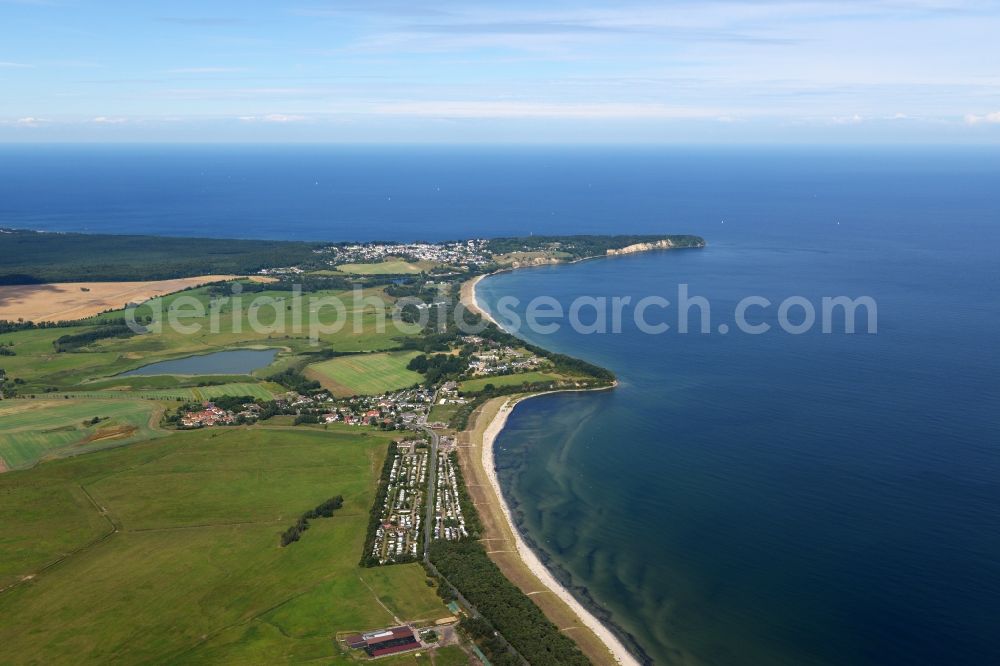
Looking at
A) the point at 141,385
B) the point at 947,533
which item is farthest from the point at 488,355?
the point at 947,533

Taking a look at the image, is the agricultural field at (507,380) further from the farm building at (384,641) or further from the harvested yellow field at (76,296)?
the harvested yellow field at (76,296)

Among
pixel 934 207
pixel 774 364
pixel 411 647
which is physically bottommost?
pixel 411 647

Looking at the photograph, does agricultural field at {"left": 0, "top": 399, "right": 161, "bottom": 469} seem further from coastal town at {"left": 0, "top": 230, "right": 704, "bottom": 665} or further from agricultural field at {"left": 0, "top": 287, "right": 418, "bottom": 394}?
agricultural field at {"left": 0, "top": 287, "right": 418, "bottom": 394}

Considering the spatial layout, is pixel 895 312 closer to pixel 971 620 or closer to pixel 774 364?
pixel 774 364

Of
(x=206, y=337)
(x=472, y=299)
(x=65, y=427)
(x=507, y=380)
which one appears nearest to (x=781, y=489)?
(x=507, y=380)

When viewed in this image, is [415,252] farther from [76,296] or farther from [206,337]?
[206,337]

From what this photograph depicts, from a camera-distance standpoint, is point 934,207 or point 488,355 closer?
point 488,355

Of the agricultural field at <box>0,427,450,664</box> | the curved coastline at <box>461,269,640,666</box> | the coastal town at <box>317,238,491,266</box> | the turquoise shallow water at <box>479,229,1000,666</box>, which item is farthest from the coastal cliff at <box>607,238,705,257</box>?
the agricultural field at <box>0,427,450,664</box>
